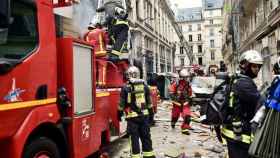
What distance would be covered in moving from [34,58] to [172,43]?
6447 cm

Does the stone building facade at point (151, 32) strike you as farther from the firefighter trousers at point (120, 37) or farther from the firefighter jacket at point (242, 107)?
the firefighter jacket at point (242, 107)

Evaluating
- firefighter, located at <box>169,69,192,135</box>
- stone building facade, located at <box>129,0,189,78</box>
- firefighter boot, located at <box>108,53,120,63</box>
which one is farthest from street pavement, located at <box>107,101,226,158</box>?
stone building facade, located at <box>129,0,189,78</box>

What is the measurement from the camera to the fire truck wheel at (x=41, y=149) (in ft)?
14.7

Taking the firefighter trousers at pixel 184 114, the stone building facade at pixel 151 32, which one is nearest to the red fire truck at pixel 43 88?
the firefighter trousers at pixel 184 114

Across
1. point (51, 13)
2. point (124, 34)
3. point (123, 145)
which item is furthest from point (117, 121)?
point (51, 13)

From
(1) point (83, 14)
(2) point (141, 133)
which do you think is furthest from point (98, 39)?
(2) point (141, 133)

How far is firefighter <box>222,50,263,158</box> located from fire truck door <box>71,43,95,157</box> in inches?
79.8

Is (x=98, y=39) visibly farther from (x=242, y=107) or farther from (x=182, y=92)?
(x=242, y=107)

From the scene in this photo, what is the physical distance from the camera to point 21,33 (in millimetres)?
4516

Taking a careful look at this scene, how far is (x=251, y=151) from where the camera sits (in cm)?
371

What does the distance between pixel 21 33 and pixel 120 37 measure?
5.20 metres

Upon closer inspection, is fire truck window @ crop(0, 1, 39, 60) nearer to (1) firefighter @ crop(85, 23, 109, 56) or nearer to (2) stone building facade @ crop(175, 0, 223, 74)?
(1) firefighter @ crop(85, 23, 109, 56)

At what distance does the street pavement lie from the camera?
8.45m

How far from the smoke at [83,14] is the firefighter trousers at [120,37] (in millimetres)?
643
